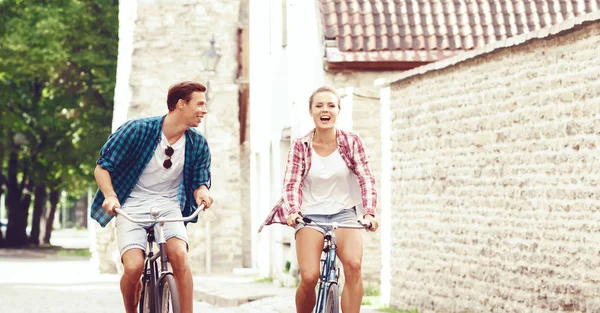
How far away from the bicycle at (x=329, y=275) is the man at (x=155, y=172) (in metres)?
0.71

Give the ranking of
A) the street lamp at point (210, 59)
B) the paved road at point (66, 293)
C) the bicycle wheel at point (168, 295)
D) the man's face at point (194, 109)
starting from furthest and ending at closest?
the street lamp at point (210, 59) < the paved road at point (66, 293) < the man's face at point (194, 109) < the bicycle wheel at point (168, 295)

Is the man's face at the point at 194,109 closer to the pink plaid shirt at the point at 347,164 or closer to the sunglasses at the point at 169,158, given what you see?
the sunglasses at the point at 169,158

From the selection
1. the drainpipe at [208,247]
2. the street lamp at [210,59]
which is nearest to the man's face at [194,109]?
the street lamp at [210,59]

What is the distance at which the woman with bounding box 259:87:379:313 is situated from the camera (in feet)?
29.1

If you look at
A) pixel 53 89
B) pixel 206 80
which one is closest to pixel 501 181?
pixel 206 80

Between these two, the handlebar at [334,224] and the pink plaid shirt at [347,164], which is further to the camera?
the pink plaid shirt at [347,164]

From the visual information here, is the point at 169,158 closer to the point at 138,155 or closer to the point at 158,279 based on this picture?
the point at 138,155

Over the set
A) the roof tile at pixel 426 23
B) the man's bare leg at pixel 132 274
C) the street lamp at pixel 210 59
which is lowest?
the man's bare leg at pixel 132 274

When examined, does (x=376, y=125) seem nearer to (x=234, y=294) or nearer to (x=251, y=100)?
(x=234, y=294)

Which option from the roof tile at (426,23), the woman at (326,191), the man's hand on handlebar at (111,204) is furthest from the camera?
the roof tile at (426,23)

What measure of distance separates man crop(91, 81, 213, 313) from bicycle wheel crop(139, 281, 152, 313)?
52 mm

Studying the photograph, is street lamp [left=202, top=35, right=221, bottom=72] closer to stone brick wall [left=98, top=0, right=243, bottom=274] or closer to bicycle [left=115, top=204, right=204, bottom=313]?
stone brick wall [left=98, top=0, right=243, bottom=274]

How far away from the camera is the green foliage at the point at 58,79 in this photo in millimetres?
37719

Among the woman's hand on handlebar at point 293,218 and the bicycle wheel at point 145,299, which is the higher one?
the woman's hand on handlebar at point 293,218
